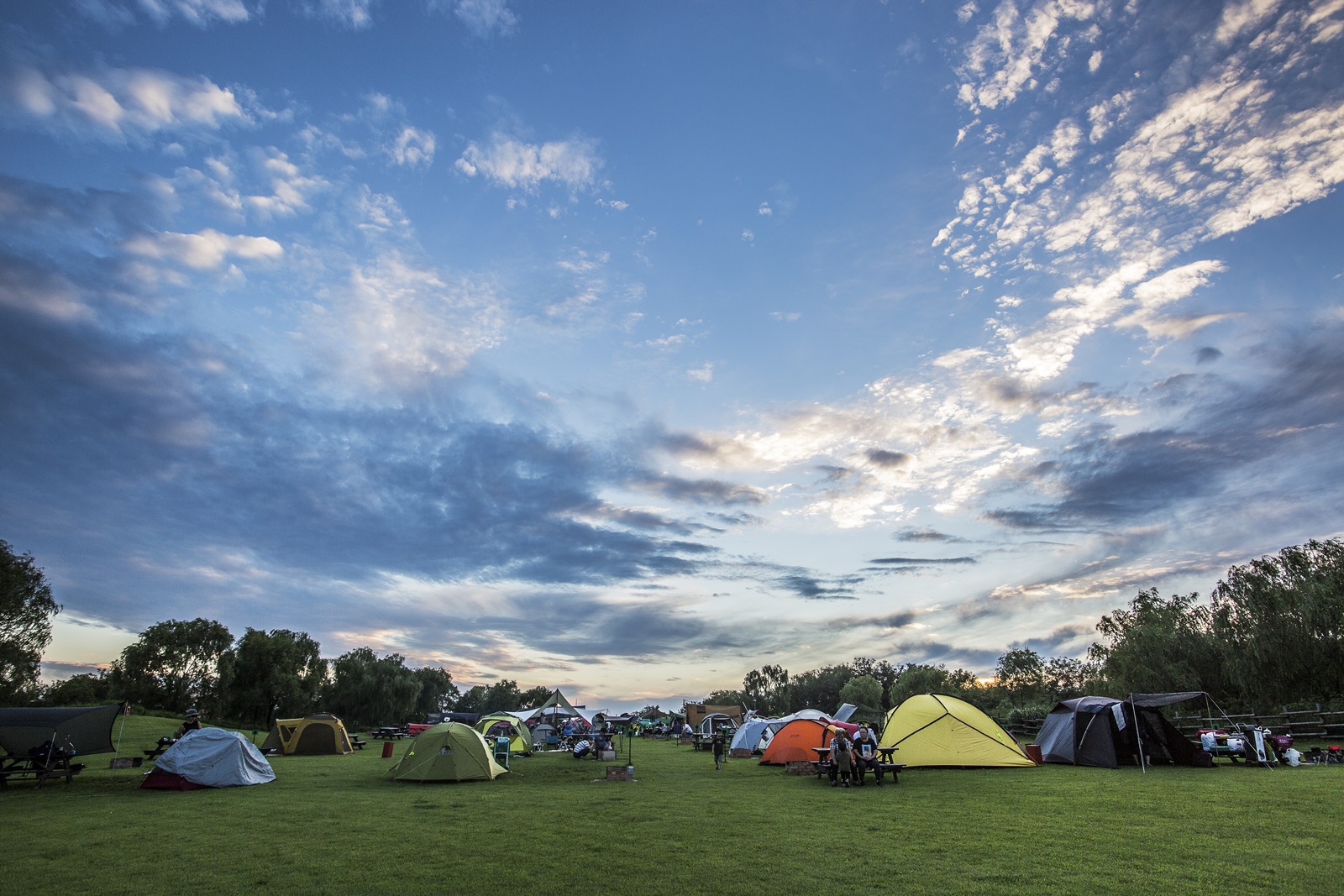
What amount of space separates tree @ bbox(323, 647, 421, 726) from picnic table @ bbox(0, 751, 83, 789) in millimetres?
47311

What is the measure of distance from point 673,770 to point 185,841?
51.6ft

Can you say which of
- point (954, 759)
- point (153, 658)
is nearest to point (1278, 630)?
point (954, 759)

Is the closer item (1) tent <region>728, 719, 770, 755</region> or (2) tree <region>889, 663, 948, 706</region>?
(1) tent <region>728, 719, 770, 755</region>

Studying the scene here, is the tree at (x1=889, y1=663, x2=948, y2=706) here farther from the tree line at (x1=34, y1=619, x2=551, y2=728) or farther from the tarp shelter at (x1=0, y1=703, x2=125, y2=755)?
the tarp shelter at (x1=0, y1=703, x2=125, y2=755)

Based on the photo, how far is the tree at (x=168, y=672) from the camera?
6019 centimetres

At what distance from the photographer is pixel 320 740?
1178 inches

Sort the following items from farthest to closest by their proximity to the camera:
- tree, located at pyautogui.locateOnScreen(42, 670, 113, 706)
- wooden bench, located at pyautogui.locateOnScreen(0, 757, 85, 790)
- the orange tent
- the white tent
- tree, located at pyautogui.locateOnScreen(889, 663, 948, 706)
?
tree, located at pyautogui.locateOnScreen(889, 663, 948, 706), tree, located at pyautogui.locateOnScreen(42, 670, 113, 706), the orange tent, wooden bench, located at pyautogui.locateOnScreen(0, 757, 85, 790), the white tent

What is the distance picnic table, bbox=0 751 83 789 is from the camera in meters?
17.5

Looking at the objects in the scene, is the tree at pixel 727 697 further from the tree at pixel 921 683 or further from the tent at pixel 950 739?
the tent at pixel 950 739

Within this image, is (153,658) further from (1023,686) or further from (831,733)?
(1023,686)

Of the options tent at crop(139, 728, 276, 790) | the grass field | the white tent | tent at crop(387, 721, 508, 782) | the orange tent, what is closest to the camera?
the grass field

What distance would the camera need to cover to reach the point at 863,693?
8350 cm

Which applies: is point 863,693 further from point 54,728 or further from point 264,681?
point 54,728

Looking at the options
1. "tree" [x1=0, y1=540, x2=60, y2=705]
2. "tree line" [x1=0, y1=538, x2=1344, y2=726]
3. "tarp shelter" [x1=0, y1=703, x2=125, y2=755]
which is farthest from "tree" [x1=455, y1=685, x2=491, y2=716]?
"tarp shelter" [x1=0, y1=703, x2=125, y2=755]
